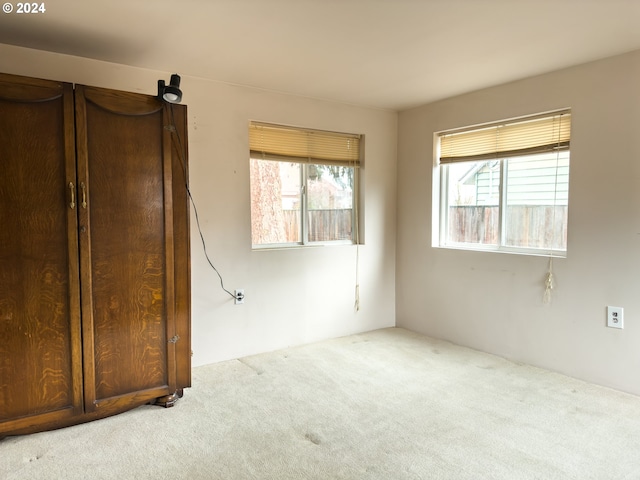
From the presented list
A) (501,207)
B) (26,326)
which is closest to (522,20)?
(501,207)

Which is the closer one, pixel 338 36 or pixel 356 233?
pixel 338 36

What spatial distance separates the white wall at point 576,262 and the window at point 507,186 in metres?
0.12

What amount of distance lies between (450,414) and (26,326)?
2353mm

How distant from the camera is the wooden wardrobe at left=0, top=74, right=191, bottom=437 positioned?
6.76 ft

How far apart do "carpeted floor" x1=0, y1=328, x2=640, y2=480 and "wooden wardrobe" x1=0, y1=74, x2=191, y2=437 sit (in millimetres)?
241

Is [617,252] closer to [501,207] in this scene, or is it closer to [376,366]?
[501,207]

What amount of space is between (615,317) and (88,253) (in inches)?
128

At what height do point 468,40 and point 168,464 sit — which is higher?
point 468,40

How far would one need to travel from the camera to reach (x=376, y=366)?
3170 millimetres

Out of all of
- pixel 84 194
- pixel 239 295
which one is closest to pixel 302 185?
pixel 239 295

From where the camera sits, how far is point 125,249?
7.66 feet

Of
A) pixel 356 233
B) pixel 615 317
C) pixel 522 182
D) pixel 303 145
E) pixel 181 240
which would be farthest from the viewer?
pixel 356 233

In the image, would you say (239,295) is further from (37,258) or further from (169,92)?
(169,92)

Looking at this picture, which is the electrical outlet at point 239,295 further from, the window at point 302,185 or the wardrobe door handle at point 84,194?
the wardrobe door handle at point 84,194
